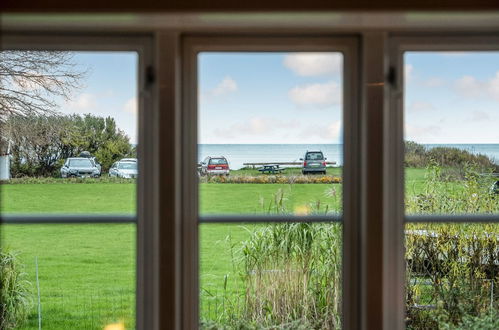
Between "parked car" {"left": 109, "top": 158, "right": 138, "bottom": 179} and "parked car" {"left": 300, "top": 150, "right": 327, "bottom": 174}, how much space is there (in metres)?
0.78

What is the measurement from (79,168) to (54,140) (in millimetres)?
174

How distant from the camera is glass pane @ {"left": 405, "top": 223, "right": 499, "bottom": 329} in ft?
7.59

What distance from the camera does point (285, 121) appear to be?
7.76 ft

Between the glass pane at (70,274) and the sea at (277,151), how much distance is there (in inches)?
21.3

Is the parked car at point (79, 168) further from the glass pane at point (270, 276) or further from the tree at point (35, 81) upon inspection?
the glass pane at point (270, 276)

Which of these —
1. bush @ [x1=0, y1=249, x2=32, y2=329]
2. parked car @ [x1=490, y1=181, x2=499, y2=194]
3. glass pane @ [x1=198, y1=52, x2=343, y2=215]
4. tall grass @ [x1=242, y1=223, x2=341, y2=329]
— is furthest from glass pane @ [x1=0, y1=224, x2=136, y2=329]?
parked car @ [x1=490, y1=181, x2=499, y2=194]

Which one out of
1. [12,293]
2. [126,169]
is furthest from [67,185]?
[12,293]

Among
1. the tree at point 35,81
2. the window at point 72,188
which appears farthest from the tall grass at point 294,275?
the tree at point 35,81

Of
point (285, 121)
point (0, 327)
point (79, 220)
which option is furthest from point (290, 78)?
point (0, 327)

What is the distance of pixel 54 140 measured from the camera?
92.6 inches

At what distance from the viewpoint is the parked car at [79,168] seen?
92.7 inches

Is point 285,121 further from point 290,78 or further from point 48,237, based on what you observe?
point 48,237

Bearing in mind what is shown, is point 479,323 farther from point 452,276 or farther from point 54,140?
point 54,140

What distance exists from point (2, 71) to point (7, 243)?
79 cm
